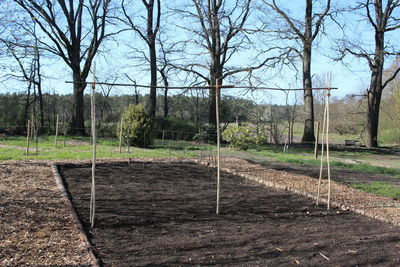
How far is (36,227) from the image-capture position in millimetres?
4383

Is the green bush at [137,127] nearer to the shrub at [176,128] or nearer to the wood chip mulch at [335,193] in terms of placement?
the shrub at [176,128]

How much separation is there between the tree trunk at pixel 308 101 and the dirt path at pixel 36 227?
15.9m

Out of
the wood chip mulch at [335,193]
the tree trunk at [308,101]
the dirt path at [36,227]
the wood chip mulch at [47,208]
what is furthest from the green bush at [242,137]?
the dirt path at [36,227]

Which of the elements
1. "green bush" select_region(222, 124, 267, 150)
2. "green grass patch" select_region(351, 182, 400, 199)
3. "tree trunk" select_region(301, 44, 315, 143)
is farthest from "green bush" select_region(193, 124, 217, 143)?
"green grass patch" select_region(351, 182, 400, 199)

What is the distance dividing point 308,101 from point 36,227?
59.0ft

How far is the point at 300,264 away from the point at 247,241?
2.40 feet

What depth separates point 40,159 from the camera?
32.4ft

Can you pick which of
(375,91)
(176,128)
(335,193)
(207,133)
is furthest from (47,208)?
(375,91)

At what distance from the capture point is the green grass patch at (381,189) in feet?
22.9

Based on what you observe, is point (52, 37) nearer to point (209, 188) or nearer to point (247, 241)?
point (209, 188)

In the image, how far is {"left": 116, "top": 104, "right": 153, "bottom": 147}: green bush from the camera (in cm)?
1467

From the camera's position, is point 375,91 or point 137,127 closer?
point 137,127

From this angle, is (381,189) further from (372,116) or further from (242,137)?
(372,116)

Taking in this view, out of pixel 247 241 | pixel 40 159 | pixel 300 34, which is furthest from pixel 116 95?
→ pixel 247 241
